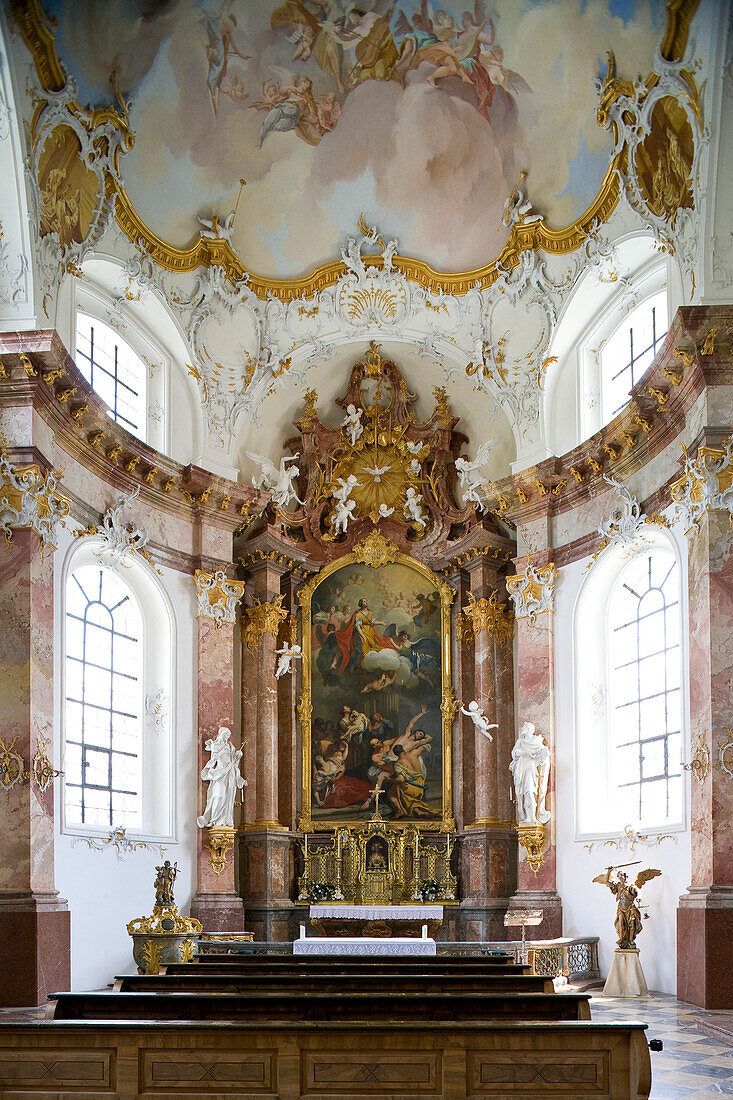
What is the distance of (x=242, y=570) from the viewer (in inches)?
866

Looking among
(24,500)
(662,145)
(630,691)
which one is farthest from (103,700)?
(662,145)

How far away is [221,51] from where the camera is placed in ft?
60.2

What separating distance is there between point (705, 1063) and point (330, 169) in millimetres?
15008

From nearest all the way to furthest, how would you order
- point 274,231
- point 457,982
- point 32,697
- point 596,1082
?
point 596,1082 → point 457,982 → point 32,697 → point 274,231

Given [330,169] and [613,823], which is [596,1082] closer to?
[613,823]

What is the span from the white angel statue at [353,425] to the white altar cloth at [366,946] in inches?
353

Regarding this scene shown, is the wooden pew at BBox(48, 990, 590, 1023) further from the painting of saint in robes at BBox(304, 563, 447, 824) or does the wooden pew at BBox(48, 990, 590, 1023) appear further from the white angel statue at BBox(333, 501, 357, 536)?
the white angel statue at BBox(333, 501, 357, 536)

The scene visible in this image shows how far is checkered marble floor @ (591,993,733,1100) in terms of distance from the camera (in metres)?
8.97

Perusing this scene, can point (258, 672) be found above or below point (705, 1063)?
above

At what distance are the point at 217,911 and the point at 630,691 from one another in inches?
291

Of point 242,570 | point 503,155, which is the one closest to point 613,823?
point 242,570

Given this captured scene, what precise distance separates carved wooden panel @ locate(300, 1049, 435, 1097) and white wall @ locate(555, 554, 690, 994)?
10.0m

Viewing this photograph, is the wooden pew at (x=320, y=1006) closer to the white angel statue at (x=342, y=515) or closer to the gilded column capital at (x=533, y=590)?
the gilded column capital at (x=533, y=590)

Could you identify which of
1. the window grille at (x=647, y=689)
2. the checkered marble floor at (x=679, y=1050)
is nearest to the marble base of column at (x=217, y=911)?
the window grille at (x=647, y=689)
